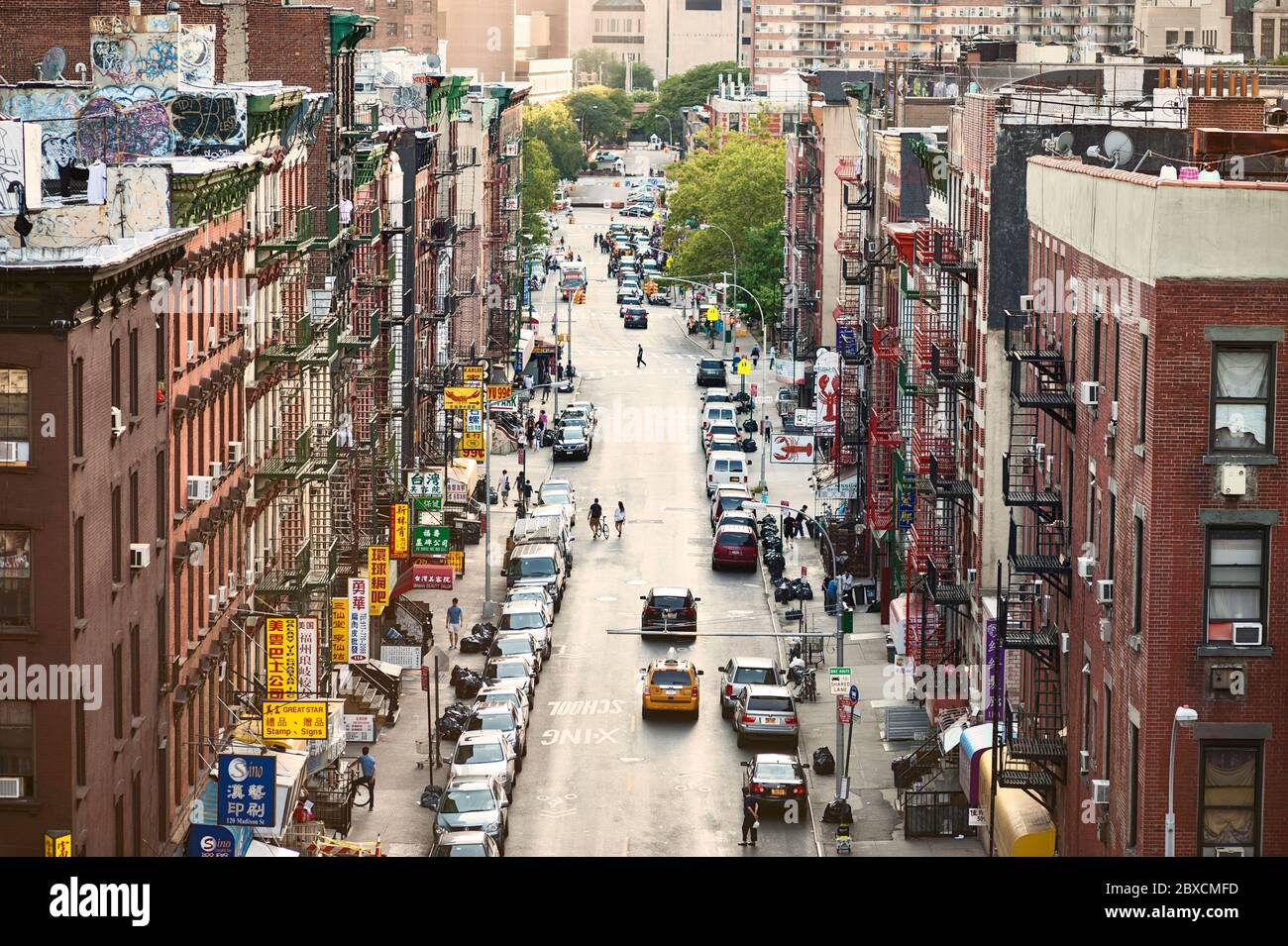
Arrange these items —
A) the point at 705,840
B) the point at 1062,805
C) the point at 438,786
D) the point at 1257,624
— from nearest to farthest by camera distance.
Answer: the point at 1257,624
the point at 1062,805
the point at 705,840
the point at 438,786

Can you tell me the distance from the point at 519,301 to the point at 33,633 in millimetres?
110554

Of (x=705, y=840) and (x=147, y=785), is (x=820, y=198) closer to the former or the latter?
(x=705, y=840)

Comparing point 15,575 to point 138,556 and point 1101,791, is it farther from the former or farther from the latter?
point 1101,791

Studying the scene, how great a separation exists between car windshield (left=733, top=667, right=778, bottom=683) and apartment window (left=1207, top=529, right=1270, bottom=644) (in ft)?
109

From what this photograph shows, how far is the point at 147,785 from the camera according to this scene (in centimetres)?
4103

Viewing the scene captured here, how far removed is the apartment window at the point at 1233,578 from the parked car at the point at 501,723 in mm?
28288

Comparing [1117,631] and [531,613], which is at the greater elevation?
[1117,631]

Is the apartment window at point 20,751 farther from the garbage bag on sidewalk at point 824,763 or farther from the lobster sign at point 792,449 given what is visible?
the lobster sign at point 792,449

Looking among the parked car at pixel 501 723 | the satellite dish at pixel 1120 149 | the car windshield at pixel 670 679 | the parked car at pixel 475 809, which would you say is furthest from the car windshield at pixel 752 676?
the satellite dish at pixel 1120 149

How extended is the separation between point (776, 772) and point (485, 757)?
7085mm

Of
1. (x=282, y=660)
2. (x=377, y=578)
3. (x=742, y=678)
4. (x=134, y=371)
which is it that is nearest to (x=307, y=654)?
(x=282, y=660)

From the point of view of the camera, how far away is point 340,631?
192 feet

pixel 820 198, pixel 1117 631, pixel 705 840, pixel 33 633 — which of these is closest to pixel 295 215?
pixel 705 840

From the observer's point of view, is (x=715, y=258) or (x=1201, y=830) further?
(x=715, y=258)
